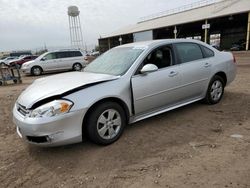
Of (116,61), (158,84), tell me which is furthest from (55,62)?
(158,84)

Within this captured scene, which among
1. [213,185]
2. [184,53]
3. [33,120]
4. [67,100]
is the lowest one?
[213,185]

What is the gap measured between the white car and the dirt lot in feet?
42.1

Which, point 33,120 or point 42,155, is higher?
point 33,120

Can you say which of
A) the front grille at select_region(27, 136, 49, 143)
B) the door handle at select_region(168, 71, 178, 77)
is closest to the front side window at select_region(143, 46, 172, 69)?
the door handle at select_region(168, 71, 178, 77)

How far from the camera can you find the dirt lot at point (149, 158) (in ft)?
9.42

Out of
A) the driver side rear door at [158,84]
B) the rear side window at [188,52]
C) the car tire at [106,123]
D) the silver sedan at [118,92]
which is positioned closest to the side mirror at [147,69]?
the silver sedan at [118,92]

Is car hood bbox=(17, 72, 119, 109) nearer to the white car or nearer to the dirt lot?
the dirt lot

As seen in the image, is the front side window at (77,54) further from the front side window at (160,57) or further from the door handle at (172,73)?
the door handle at (172,73)

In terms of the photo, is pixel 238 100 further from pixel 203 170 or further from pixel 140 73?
pixel 203 170

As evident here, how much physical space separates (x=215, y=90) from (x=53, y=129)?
3.89 m

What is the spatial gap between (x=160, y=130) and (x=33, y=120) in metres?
2.19

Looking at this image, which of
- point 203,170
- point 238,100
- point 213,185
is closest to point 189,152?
point 203,170

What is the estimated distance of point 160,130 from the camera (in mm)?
4277

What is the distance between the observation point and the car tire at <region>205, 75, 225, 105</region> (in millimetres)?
5378
